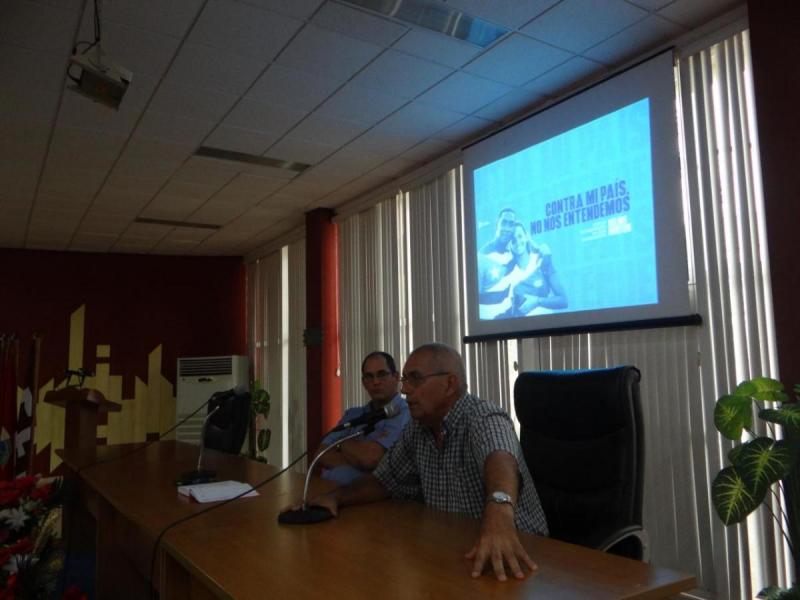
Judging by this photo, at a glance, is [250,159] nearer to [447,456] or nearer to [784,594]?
[447,456]

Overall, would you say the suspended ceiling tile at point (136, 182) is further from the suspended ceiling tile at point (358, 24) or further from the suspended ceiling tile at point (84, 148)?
the suspended ceiling tile at point (358, 24)

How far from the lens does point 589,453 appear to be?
195 cm

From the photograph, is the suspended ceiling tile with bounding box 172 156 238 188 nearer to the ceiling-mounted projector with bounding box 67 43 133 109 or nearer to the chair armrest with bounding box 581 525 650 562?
the ceiling-mounted projector with bounding box 67 43 133 109

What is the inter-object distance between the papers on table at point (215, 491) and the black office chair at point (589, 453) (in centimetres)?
98

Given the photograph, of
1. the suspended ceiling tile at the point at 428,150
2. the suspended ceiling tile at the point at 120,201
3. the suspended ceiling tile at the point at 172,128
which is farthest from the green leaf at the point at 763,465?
the suspended ceiling tile at the point at 120,201

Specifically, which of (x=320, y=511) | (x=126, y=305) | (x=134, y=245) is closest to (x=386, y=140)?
(x=320, y=511)

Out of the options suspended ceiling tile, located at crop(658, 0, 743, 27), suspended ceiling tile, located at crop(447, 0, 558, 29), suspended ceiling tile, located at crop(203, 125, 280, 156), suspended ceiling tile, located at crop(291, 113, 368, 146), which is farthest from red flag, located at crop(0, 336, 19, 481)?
suspended ceiling tile, located at crop(658, 0, 743, 27)

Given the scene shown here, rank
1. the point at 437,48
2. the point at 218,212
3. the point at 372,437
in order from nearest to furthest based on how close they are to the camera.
Answer: the point at 372,437
the point at 437,48
the point at 218,212

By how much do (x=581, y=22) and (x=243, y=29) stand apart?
62.7 inches

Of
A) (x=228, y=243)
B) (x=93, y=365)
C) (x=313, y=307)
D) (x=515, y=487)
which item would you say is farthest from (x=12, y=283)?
(x=515, y=487)

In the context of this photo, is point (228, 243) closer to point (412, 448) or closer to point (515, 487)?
point (412, 448)

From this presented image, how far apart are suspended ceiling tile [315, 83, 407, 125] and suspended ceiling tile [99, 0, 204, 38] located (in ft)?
3.22

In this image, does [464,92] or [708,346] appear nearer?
[708,346]

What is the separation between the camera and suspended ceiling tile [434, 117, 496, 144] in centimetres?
412
